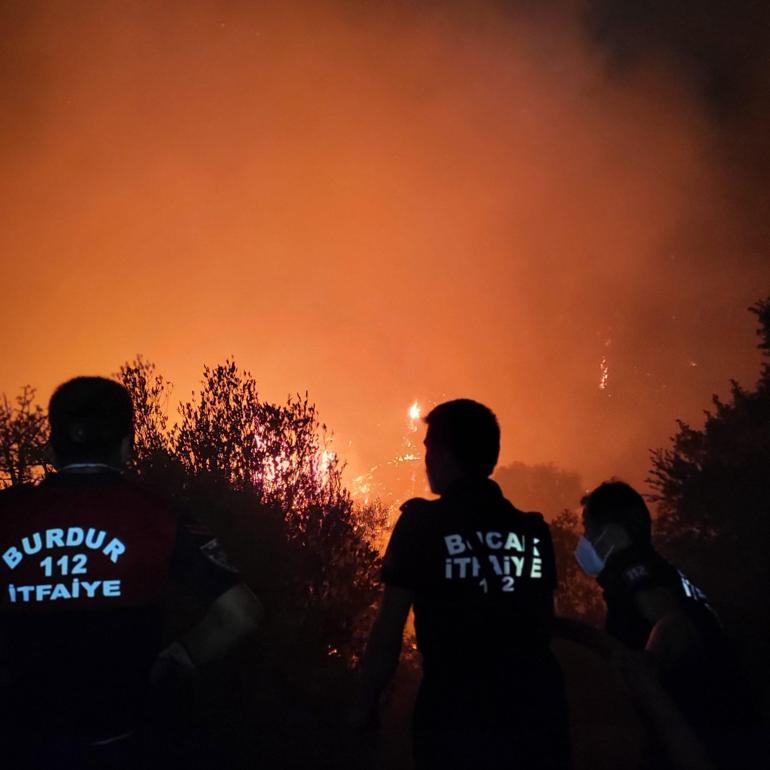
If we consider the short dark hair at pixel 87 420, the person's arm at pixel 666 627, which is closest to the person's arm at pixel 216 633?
the short dark hair at pixel 87 420

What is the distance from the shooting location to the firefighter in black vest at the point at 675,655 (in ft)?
12.0

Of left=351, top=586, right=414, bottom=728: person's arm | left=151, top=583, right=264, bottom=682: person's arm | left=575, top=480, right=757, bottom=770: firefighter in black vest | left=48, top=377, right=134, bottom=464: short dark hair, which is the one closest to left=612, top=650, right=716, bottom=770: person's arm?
left=575, top=480, right=757, bottom=770: firefighter in black vest

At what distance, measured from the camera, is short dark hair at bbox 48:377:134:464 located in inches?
129

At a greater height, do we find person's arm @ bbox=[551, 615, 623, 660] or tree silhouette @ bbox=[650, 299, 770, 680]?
tree silhouette @ bbox=[650, 299, 770, 680]

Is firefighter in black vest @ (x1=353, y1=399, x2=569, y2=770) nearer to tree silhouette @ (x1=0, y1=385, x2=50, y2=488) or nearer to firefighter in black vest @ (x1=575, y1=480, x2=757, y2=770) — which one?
firefighter in black vest @ (x1=575, y1=480, x2=757, y2=770)

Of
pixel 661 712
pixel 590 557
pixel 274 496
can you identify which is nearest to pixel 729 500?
pixel 274 496

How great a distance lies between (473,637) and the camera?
3314mm

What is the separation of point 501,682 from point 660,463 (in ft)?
132

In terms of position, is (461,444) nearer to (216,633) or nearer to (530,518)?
(530,518)

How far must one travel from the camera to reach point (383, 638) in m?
3.38

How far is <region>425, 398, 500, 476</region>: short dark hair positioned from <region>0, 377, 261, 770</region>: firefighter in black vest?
1433 millimetres

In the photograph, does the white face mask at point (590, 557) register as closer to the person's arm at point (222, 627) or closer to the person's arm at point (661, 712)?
the person's arm at point (661, 712)

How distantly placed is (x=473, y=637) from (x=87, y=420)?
7.09 ft

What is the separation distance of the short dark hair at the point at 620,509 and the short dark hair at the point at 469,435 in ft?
4.70
